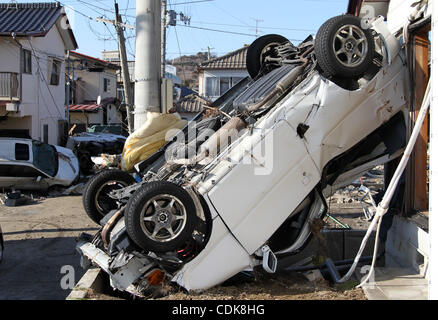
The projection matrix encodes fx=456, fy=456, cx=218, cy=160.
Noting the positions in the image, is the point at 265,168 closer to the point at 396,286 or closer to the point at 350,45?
the point at 350,45

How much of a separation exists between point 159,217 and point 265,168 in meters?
1.11

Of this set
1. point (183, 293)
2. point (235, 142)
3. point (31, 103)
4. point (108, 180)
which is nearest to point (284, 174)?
point (235, 142)

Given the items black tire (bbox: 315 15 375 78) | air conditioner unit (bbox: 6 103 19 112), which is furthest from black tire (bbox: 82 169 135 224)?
air conditioner unit (bbox: 6 103 19 112)

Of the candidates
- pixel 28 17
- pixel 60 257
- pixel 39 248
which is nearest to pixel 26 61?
pixel 28 17

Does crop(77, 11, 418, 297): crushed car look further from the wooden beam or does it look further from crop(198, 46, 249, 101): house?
crop(198, 46, 249, 101): house

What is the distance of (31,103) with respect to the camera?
21562mm

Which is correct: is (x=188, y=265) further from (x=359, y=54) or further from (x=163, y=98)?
(x=163, y=98)

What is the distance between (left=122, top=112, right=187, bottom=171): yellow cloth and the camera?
247 inches

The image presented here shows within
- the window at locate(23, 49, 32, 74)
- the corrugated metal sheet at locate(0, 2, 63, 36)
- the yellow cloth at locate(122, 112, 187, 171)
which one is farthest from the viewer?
the window at locate(23, 49, 32, 74)

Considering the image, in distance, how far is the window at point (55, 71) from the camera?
24.1 metres

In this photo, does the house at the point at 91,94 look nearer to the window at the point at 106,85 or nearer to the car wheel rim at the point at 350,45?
the window at the point at 106,85

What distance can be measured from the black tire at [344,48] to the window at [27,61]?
19473 millimetres

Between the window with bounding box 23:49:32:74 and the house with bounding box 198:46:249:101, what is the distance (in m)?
15.6

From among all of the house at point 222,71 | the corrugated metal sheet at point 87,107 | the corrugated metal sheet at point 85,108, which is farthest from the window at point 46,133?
the house at point 222,71
